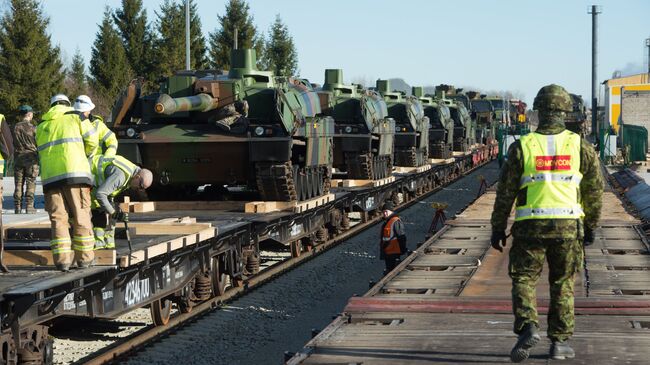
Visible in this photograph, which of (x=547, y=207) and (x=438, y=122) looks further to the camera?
(x=438, y=122)

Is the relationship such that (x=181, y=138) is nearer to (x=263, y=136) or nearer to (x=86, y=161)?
(x=263, y=136)

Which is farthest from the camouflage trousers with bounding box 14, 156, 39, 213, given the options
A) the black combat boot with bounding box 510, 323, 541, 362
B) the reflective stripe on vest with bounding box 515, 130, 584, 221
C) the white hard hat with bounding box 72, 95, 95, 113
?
the black combat boot with bounding box 510, 323, 541, 362

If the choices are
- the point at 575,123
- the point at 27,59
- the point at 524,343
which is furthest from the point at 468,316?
the point at 27,59

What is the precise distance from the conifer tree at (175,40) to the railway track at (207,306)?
2517 centimetres

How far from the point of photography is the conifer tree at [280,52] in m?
56.7

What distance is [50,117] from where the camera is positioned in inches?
390

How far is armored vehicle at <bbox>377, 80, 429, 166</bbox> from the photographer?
1259 inches

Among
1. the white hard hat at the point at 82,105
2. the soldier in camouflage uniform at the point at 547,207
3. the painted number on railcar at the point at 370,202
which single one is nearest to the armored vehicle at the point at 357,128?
the painted number on railcar at the point at 370,202

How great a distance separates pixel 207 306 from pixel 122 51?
3961 centimetres

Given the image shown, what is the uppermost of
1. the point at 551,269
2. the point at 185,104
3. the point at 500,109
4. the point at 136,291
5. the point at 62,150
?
the point at 185,104

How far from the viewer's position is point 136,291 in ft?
36.0

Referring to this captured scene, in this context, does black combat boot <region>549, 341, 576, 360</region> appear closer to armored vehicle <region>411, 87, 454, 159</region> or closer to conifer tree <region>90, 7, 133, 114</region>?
armored vehicle <region>411, 87, 454, 159</region>

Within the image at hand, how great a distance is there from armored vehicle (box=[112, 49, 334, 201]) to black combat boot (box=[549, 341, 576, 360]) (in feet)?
33.7

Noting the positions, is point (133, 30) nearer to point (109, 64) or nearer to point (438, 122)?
point (109, 64)
